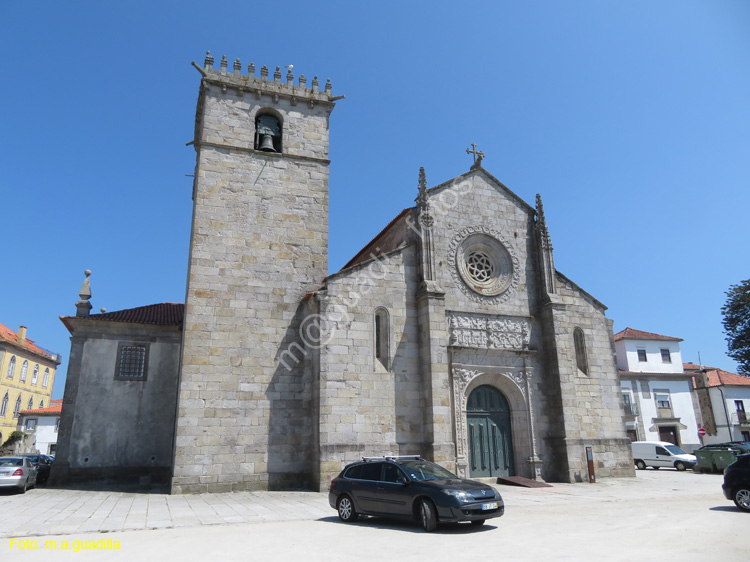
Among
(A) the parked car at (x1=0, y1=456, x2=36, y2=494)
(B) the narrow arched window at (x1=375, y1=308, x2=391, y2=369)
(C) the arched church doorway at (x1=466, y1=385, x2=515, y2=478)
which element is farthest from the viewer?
(C) the arched church doorway at (x1=466, y1=385, x2=515, y2=478)

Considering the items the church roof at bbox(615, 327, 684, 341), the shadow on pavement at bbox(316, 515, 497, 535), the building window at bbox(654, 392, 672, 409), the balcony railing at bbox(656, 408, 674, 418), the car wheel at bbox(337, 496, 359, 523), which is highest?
the church roof at bbox(615, 327, 684, 341)

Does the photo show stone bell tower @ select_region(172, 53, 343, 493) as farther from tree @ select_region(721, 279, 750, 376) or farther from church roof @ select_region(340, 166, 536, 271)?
tree @ select_region(721, 279, 750, 376)

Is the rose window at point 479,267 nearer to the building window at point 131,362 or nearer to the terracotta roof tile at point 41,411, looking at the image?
the building window at point 131,362

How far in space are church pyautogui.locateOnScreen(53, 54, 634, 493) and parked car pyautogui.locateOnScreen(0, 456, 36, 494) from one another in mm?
2123

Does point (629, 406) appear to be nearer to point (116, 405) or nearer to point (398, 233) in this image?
point (398, 233)

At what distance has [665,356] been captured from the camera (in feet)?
144

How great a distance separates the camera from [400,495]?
33.1 feet

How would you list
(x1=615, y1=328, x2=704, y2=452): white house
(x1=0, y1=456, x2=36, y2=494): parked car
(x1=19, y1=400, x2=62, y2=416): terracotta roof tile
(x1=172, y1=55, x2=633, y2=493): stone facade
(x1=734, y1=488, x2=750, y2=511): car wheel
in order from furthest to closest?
(x1=19, y1=400, x2=62, y2=416): terracotta roof tile → (x1=615, y1=328, x2=704, y2=452): white house → (x1=172, y1=55, x2=633, y2=493): stone facade → (x1=0, y1=456, x2=36, y2=494): parked car → (x1=734, y1=488, x2=750, y2=511): car wheel

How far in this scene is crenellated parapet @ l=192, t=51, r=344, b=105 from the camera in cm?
2033

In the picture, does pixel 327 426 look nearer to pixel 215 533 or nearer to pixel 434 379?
pixel 434 379

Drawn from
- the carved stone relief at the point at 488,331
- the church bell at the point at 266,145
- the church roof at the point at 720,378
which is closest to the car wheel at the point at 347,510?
the carved stone relief at the point at 488,331

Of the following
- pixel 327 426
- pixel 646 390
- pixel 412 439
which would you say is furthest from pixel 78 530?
pixel 646 390

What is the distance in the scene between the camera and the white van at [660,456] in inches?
1115

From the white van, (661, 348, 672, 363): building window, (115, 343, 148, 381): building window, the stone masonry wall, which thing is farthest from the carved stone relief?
(661, 348, 672, 363): building window
